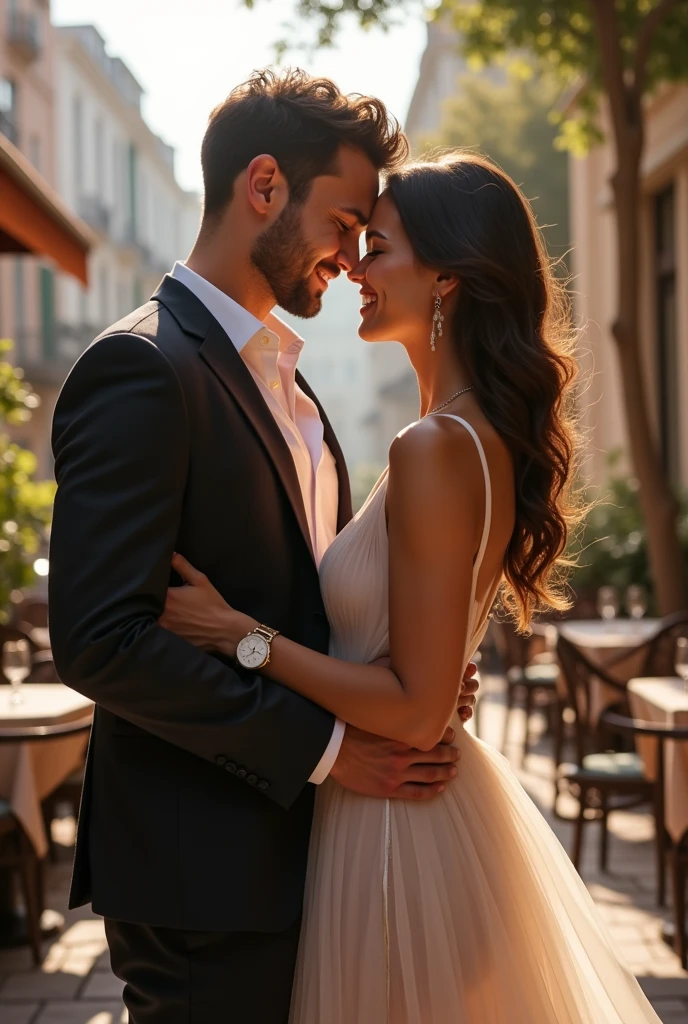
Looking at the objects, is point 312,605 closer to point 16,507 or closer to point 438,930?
point 438,930

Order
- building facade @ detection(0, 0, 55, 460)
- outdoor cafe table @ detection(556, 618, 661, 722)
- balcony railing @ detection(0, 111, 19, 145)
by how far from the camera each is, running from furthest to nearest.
→ 1. building facade @ detection(0, 0, 55, 460)
2. balcony railing @ detection(0, 111, 19, 145)
3. outdoor cafe table @ detection(556, 618, 661, 722)

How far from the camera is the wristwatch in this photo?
6.82 ft

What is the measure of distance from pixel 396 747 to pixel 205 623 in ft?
1.41

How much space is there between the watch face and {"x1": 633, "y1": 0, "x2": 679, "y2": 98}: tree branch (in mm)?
6267

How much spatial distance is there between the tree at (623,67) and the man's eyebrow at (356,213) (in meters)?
5.08

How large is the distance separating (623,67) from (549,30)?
1446 millimetres

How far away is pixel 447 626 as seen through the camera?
218 centimetres

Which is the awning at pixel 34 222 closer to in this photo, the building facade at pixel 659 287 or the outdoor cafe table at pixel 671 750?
the outdoor cafe table at pixel 671 750

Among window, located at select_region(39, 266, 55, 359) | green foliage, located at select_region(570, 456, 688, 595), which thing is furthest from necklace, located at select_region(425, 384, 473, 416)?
window, located at select_region(39, 266, 55, 359)

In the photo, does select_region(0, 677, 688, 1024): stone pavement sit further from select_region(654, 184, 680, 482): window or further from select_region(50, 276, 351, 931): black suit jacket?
select_region(654, 184, 680, 482): window

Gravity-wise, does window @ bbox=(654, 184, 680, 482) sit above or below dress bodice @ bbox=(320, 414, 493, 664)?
above

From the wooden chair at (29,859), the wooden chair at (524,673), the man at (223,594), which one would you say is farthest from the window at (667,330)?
the man at (223,594)

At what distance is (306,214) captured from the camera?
7.98 feet

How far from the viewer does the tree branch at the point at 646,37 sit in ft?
23.8
